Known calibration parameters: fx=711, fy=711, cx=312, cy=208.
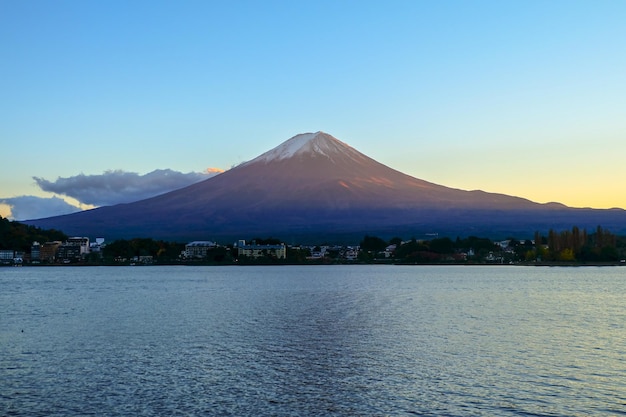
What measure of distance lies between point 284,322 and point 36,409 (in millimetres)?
14402

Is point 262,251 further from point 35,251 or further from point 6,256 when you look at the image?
point 6,256

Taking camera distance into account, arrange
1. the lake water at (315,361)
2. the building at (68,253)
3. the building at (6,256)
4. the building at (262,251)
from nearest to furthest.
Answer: the lake water at (315,361) → the building at (262,251) → the building at (6,256) → the building at (68,253)

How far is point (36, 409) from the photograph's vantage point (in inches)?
502

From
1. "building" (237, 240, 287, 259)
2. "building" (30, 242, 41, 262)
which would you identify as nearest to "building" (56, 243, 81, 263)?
"building" (30, 242, 41, 262)

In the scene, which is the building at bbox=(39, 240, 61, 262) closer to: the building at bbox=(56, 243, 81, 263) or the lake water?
the building at bbox=(56, 243, 81, 263)

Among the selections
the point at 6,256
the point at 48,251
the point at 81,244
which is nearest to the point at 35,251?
the point at 48,251

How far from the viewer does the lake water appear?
1313 centimetres

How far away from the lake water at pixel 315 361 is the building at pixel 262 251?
88.8m

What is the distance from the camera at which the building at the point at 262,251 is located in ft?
398

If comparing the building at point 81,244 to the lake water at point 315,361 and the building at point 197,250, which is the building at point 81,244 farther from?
the lake water at point 315,361

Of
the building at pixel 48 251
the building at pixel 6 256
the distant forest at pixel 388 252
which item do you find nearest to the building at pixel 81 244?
the distant forest at pixel 388 252

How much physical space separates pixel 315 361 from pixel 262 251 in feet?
345

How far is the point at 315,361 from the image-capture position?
58.4 ft

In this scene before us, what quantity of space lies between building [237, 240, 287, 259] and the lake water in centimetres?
8882
